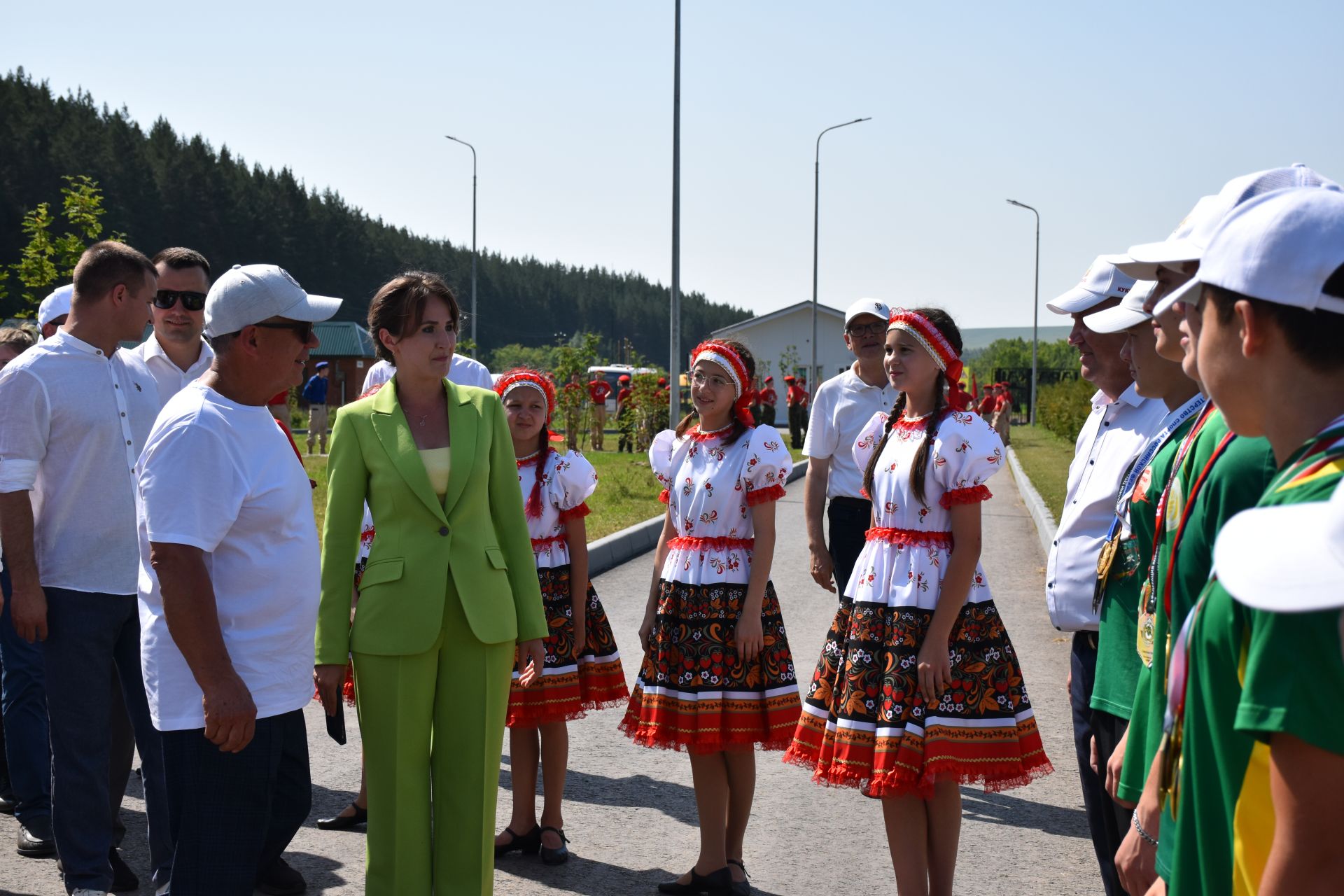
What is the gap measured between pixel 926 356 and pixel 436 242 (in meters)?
102

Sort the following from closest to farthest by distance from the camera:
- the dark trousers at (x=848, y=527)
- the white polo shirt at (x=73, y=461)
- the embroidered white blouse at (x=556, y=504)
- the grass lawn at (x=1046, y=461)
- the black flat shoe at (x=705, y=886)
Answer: the white polo shirt at (x=73, y=461), the black flat shoe at (x=705, y=886), the embroidered white blouse at (x=556, y=504), the dark trousers at (x=848, y=527), the grass lawn at (x=1046, y=461)

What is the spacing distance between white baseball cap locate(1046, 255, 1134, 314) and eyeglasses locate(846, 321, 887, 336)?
298 cm

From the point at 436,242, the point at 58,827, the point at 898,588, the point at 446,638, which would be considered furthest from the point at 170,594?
the point at 436,242

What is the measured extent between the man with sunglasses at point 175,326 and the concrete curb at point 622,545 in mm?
6524

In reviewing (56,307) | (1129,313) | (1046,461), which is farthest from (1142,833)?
(1046,461)

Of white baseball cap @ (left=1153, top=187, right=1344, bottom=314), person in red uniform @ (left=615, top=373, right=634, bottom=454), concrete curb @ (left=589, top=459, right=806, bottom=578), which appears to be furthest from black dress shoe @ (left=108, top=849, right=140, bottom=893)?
person in red uniform @ (left=615, top=373, right=634, bottom=454)

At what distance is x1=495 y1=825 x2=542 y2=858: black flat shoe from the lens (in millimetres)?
4906

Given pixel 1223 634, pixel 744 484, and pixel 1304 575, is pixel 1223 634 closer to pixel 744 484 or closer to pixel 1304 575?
pixel 1304 575

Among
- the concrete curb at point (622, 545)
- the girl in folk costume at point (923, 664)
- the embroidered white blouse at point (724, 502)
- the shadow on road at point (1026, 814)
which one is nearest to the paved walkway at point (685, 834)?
the shadow on road at point (1026, 814)

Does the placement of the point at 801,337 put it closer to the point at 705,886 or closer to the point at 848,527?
the point at 848,527

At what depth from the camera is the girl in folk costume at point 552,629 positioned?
497 cm

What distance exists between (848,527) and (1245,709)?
544 cm

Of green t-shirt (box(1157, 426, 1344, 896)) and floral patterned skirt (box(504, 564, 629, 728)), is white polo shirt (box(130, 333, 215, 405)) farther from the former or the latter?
green t-shirt (box(1157, 426, 1344, 896))

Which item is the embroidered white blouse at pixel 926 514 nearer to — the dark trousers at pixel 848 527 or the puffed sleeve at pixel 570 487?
the puffed sleeve at pixel 570 487
